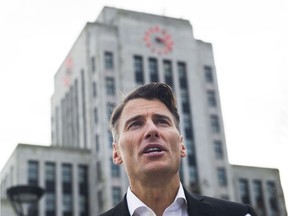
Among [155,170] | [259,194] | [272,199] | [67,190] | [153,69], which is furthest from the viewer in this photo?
[272,199]

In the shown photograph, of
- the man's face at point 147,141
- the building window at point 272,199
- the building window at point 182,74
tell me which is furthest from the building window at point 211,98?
the man's face at point 147,141

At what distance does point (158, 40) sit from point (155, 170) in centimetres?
6758

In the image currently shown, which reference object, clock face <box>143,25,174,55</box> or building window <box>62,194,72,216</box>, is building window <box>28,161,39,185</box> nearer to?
building window <box>62,194,72,216</box>

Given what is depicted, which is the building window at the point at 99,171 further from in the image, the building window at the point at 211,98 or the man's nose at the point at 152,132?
the man's nose at the point at 152,132

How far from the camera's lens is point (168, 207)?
3400 mm

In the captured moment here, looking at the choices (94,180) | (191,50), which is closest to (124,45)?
(191,50)

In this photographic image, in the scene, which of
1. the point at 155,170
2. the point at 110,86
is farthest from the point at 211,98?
the point at 155,170

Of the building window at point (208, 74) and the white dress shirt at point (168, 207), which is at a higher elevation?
the building window at point (208, 74)

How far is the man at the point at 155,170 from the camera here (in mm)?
3396

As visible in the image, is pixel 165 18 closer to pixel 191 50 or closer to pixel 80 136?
pixel 191 50

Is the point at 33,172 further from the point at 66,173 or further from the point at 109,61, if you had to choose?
the point at 109,61

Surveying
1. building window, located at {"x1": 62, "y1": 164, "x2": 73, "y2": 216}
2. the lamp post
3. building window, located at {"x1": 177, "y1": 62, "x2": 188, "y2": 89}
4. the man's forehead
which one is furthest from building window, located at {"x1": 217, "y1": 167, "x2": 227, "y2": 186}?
the man's forehead

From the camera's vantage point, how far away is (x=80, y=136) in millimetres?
69812

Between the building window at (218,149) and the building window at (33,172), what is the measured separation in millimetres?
21027
